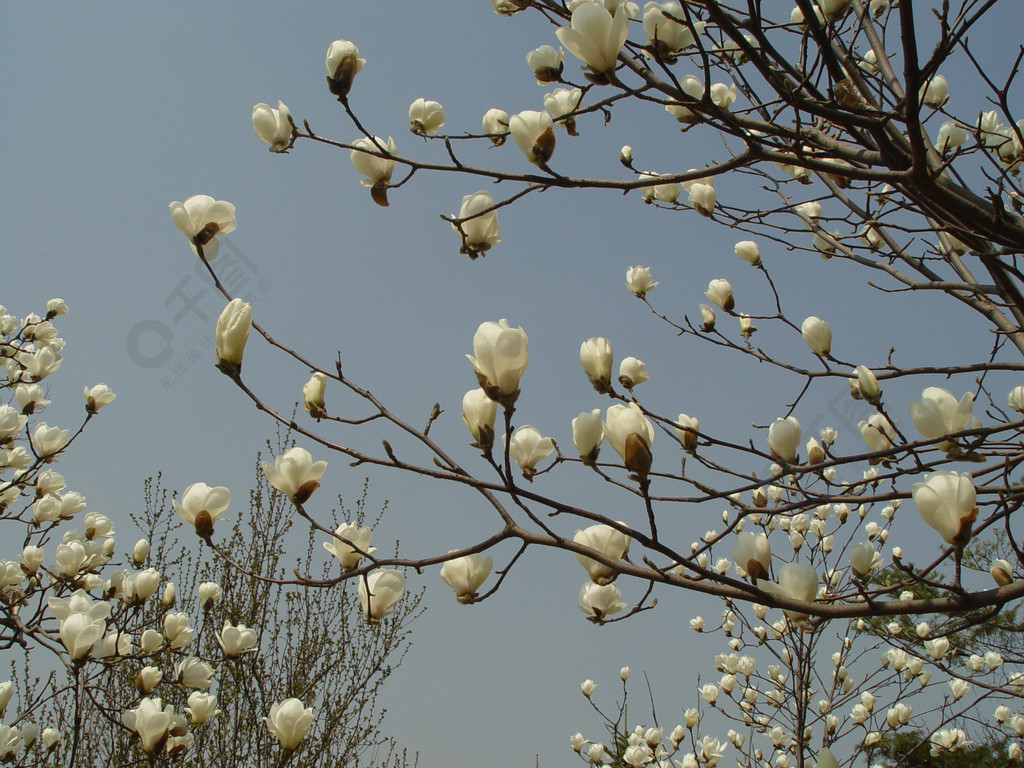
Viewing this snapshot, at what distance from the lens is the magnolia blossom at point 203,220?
4.02 feet

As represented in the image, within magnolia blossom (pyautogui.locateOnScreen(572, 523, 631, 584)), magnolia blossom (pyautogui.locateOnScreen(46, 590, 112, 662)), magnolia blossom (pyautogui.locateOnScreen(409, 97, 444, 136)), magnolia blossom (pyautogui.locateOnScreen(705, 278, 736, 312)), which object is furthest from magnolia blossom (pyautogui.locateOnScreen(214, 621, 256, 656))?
magnolia blossom (pyautogui.locateOnScreen(705, 278, 736, 312))

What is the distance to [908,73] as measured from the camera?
98 centimetres

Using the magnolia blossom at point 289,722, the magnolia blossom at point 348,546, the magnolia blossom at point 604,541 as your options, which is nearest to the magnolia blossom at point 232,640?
the magnolia blossom at point 289,722

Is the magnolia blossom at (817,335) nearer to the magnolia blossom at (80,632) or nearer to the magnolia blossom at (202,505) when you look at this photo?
the magnolia blossom at (202,505)

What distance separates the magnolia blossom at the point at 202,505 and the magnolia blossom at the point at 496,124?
984mm

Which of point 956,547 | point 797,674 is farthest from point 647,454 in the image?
point 797,674

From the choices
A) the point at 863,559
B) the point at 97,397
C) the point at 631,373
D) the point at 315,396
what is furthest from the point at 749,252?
the point at 97,397

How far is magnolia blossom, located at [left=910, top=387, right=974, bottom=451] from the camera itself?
1155 mm

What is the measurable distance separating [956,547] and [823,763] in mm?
608

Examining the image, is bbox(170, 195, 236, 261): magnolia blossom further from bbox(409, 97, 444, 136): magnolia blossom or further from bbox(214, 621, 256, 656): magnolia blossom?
bbox(214, 621, 256, 656): magnolia blossom

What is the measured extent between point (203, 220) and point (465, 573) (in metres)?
0.78

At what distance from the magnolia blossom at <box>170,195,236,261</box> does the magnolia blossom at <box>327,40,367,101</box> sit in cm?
32

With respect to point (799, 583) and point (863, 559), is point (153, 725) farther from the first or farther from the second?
point (863, 559)

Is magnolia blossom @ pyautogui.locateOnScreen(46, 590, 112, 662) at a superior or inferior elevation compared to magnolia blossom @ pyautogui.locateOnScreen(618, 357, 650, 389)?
inferior
